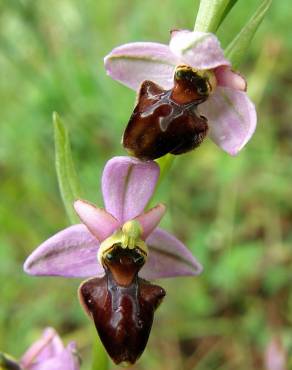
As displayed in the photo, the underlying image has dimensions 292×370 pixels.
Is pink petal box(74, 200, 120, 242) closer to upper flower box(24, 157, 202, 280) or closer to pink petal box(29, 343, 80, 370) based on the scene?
upper flower box(24, 157, 202, 280)

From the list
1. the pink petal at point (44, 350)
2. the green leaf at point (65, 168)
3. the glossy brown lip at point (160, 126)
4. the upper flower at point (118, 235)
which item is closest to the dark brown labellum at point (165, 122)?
the glossy brown lip at point (160, 126)

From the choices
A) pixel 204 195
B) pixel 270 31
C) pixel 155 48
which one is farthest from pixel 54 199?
pixel 155 48

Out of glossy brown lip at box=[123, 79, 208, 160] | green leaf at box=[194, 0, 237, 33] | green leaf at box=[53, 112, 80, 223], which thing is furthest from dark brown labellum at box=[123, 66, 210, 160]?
green leaf at box=[53, 112, 80, 223]

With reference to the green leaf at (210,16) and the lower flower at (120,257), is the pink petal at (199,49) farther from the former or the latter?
the lower flower at (120,257)

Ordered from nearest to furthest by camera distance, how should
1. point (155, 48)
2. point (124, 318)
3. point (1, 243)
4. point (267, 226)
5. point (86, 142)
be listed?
point (124, 318)
point (155, 48)
point (86, 142)
point (1, 243)
point (267, 226)

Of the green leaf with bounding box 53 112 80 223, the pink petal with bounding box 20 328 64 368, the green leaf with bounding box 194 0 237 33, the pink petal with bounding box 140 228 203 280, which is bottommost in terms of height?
the pink petal with bounding box 20 328 64 368

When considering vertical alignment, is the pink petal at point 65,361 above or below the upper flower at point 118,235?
below

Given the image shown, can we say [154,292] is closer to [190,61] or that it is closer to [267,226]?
[190,61]
